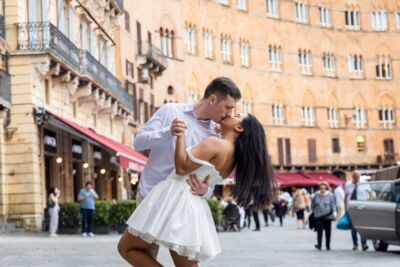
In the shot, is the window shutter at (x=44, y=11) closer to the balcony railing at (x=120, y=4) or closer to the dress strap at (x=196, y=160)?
the balcony railing at (x=120, y=4)

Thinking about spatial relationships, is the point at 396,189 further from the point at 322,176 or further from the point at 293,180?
the point at 322,176

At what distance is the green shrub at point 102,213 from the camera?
92.5 ft

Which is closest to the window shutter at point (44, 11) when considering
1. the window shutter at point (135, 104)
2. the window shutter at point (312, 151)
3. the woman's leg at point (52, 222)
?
the woman's leg at point (52, 222)

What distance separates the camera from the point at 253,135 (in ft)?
22.1

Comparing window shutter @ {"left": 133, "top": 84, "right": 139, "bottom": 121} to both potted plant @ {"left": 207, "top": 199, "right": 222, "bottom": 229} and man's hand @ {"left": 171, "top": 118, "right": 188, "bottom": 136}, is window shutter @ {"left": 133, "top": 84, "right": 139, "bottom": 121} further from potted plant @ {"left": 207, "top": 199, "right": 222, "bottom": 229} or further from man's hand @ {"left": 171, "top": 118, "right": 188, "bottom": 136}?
man's hand @ {"left": 171, "top": 118, "right": 188, "bottom": 136}

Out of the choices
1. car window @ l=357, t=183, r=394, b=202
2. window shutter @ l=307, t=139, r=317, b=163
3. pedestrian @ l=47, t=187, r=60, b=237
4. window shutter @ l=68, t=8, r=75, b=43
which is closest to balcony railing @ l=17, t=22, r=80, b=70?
window shutter @ l=68, t=8, r=75, b=43

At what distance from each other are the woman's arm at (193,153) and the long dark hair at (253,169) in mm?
213

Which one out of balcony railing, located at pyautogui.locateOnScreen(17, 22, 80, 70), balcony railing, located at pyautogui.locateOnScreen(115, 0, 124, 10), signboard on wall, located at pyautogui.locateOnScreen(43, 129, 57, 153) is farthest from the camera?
balcony railing, located at pyautogui.locateOnScreen(115, 0, 124, 10)

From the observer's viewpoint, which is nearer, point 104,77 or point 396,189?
point 396,189

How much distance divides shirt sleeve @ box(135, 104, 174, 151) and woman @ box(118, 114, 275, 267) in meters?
0.21

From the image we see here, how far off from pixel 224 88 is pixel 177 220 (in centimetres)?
103

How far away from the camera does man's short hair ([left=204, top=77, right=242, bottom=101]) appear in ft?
22.2

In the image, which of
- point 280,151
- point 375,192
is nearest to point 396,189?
A: point 375,192

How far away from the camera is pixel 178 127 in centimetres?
661
